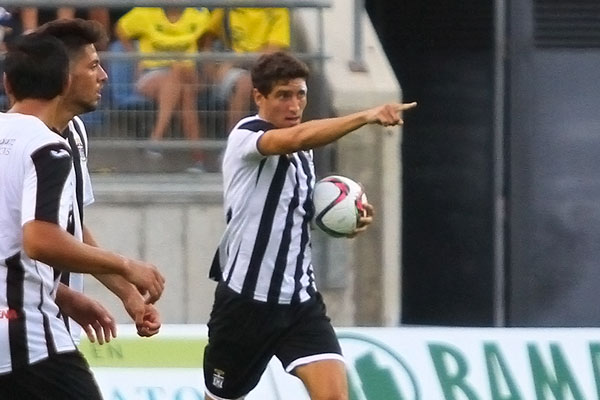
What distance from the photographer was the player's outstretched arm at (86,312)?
4.88 m

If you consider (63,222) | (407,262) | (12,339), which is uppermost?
(63,222)

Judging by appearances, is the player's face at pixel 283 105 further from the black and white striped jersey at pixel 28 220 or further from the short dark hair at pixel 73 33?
the black and white striped jersey at pixel 28 220

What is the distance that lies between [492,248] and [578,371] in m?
4.44

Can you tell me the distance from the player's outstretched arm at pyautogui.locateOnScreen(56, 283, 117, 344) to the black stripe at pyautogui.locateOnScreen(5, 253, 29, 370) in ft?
1.29

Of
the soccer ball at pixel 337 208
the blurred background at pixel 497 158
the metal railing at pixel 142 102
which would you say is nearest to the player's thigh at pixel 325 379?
the soccer ball at pixel 337 208

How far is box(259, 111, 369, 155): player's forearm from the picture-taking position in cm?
607

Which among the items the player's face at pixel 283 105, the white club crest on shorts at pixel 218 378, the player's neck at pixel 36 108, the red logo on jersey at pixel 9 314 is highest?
the player's neck at pixel 36 108

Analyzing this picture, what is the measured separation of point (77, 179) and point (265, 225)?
1.70 metres

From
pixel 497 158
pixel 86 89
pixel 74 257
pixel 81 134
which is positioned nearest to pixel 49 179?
pixel 74 257

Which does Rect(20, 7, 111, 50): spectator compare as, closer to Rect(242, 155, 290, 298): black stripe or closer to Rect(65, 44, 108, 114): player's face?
Rect(242, 155, 290, 298): black stripe

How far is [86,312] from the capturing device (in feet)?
16.1

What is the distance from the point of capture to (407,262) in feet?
42.0

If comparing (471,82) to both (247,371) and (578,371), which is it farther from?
(247,371)

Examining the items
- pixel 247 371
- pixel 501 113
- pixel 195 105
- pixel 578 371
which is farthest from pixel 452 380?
pixel 501 113
